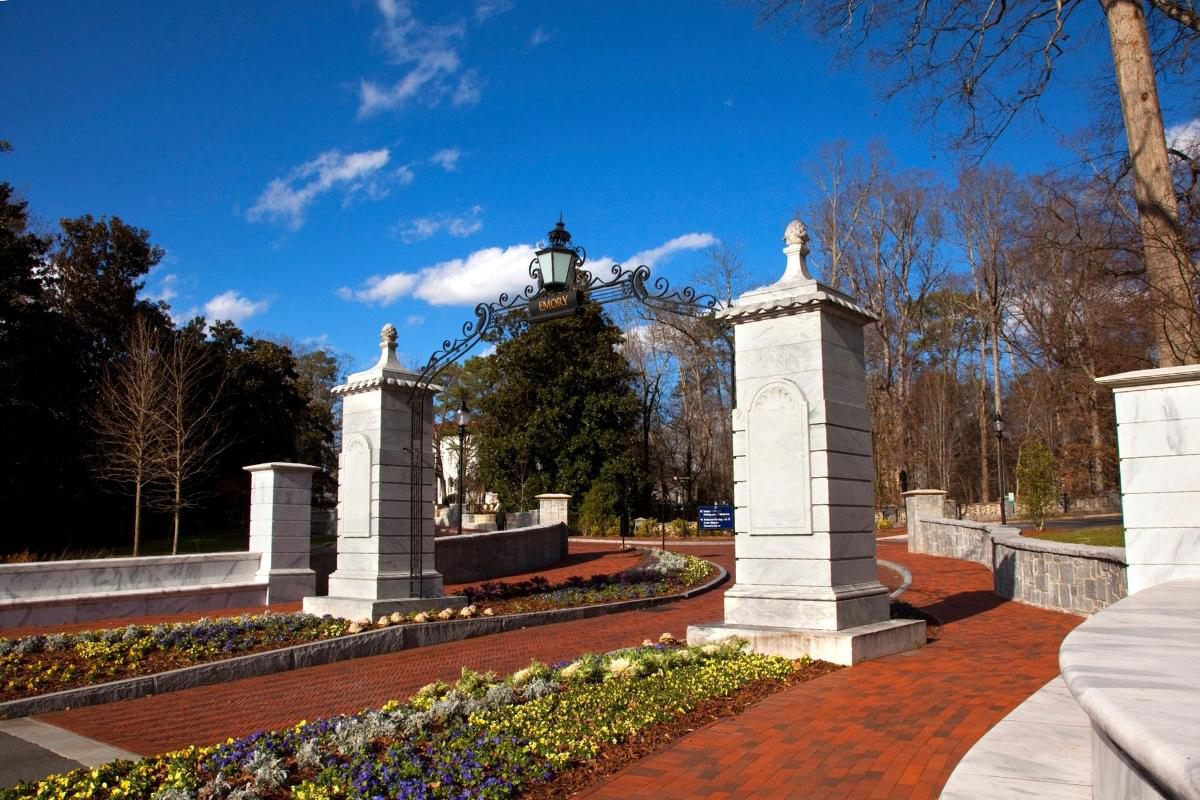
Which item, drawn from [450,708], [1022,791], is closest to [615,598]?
[450,708]

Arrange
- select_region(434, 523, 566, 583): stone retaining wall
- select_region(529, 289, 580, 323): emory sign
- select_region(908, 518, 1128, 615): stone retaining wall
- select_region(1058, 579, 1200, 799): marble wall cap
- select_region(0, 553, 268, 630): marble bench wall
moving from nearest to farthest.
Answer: select_region(1058, 579, 1200, 799): marble wall cap, select_region(908, 518, 1128, 615): stone retaining wall, select_region(529, 289, 580, 323): emory sign, select_region(0, 553, 268, 630): marble bench wall, select_region(434, 523, 566, 583): stone retaining wall

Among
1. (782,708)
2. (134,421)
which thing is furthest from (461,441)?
(782,708)

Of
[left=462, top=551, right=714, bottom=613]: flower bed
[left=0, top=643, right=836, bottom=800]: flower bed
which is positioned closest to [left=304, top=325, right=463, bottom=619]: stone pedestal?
[left=462, top=551, right=714, bottom=613]: flower bed

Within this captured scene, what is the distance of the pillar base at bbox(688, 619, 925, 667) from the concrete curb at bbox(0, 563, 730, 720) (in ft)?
14.4

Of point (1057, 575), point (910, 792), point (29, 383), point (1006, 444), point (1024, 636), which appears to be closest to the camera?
point (910, 792)

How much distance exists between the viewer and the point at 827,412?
915 cm

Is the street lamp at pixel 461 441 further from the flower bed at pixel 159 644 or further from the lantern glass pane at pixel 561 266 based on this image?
the lantern glass pane at pixel 561 266

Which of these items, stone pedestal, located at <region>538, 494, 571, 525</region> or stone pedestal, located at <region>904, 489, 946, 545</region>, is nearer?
stone pedestal, located at <region>904, 489, 946, 545</region>

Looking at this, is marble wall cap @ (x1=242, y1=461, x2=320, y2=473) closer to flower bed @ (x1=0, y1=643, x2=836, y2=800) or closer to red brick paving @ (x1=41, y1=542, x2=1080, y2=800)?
red brick paving @ (x1=41, y1=542, x2=1080, y2=800)

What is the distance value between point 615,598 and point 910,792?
36.3ft

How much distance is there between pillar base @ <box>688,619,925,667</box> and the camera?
27.1ft

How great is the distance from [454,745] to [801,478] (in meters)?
4.91

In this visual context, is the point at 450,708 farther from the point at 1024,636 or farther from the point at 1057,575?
the point at 1057,575

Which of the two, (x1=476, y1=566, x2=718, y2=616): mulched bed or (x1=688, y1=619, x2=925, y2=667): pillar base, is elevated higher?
(x1=688, y1=619, x2=925, y2=667): pillar base
